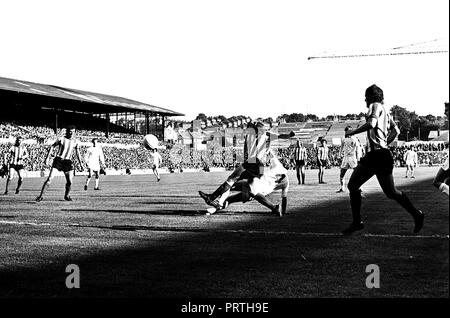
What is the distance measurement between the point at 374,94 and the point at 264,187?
5.11 metres

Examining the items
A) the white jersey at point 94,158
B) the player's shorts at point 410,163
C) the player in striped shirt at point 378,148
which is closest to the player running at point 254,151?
the player in striped shirt at point 378,148

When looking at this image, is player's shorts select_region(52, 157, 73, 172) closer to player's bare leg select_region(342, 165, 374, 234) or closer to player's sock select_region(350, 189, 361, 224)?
player's bare leg select_region(342, 165, 374, 234)

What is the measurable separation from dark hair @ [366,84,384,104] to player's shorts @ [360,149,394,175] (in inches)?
33.8

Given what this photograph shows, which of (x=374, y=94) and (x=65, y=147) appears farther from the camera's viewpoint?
(x=65, y=147)

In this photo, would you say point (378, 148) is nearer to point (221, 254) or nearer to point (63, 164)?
point (221, 254)

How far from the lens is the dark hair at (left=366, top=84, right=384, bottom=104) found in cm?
609

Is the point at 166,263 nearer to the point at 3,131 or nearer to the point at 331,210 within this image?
the point at 331,210

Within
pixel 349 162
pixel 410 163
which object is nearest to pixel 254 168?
pixel 349 162

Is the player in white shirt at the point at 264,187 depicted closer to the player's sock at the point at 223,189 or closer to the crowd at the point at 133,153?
the player's sock at the point at 223,189

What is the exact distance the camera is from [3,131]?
43938mm

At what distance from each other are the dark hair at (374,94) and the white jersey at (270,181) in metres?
5.01

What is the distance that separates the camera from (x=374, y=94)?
6.11 meters

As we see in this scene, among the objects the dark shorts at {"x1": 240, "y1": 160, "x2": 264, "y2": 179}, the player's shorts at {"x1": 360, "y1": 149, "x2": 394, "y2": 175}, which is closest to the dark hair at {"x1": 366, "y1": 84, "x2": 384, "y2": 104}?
the player's shorts at {"x1": 360, "y1": 149, "x2": 394, "y2": 175}
